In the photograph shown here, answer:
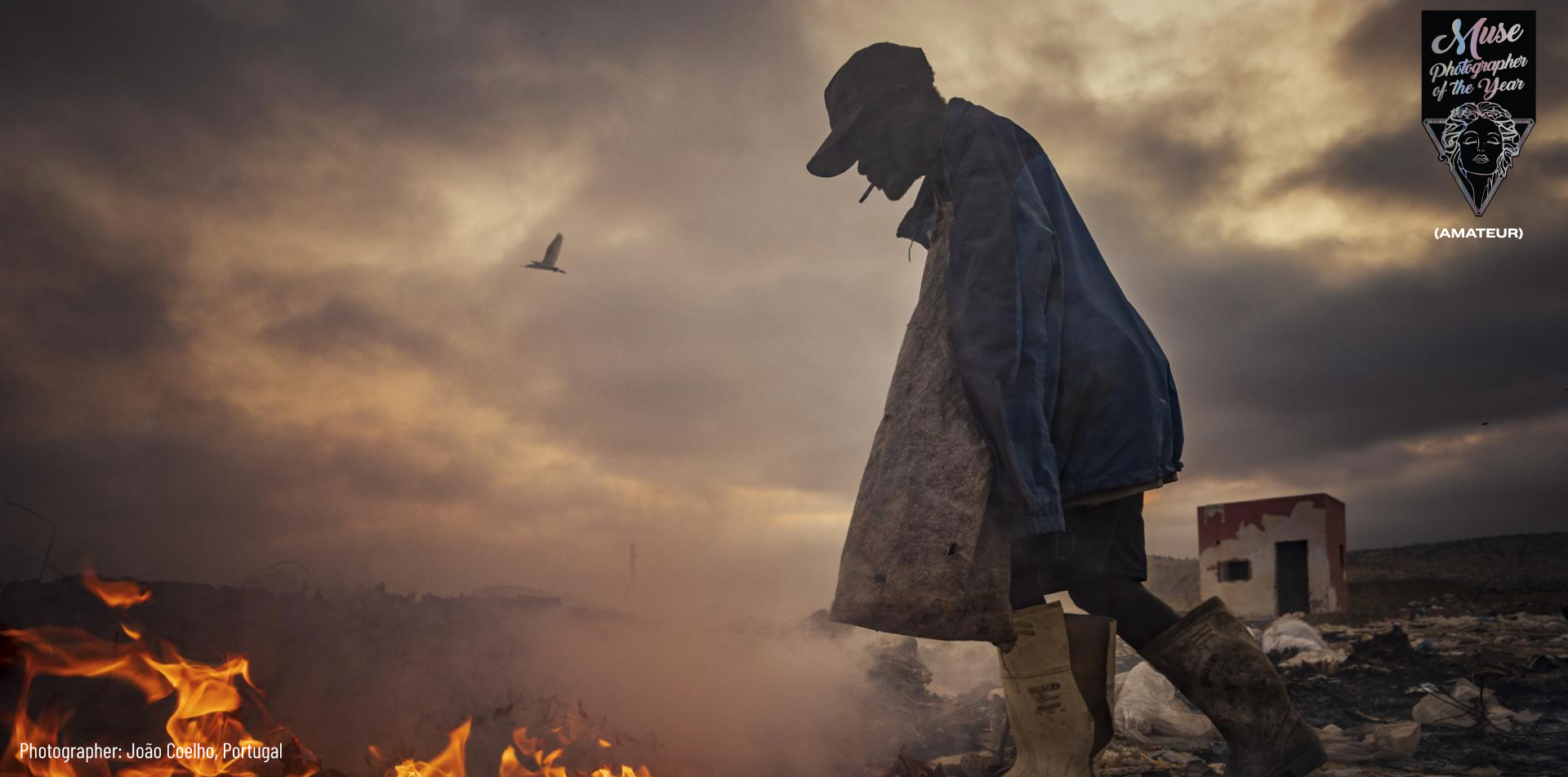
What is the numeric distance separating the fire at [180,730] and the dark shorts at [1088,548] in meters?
1.55

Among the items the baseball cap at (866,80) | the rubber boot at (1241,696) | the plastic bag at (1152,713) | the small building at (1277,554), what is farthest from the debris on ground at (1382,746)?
the small building at (1277,554)

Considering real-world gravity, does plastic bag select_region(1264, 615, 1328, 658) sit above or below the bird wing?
below

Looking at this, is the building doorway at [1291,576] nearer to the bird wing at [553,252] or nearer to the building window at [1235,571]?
the building window at [1235,571]

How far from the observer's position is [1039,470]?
198 centimetres

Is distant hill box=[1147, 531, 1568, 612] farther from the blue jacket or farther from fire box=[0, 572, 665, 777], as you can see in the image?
fire box=[0, 572, 665, 777]

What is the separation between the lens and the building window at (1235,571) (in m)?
20.7

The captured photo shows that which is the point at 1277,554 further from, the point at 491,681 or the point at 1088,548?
the point at 1088,548

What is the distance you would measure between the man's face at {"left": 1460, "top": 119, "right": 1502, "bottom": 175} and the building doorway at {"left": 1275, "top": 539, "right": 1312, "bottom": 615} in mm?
15376

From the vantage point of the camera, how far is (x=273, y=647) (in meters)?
3.46

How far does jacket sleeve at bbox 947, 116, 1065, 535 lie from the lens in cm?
198

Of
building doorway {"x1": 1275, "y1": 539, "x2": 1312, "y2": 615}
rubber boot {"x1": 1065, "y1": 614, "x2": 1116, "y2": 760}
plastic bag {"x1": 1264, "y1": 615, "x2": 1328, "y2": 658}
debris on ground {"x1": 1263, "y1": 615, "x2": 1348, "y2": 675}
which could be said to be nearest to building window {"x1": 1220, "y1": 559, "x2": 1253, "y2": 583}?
building doorway {"x1": 1275, "y1": 539, "x2": 1312, "y2": 615}

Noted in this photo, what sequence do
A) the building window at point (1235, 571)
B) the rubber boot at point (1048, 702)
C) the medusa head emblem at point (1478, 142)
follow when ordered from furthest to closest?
1. the building window at point (1235, 571)
2. the medusa head emblem at point (1478, 142)
3. the rubber boot at point (1048, 702)

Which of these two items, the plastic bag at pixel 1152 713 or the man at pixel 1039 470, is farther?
the plastic bag at pixel 1152 713

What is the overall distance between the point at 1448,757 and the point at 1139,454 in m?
2.46
